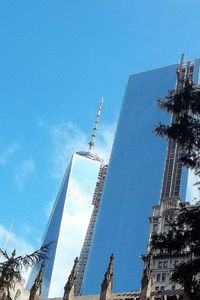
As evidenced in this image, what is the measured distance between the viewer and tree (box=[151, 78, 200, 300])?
27.0 m

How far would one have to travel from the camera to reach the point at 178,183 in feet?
509

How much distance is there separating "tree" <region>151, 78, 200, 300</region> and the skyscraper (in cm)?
11544

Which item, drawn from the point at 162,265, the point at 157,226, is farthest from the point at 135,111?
the point at 162,265

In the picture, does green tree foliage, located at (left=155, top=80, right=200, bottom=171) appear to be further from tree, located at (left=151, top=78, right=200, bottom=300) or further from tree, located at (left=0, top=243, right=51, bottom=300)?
tree, located at (left=0, top=243, right=51, bottom=300)

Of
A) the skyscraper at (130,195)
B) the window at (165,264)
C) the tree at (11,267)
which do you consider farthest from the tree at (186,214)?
the skyscraper at (130,195)

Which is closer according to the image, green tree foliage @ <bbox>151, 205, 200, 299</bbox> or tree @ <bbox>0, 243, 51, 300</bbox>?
tree @ <bbox>0, 243, 51, 300</bbox>

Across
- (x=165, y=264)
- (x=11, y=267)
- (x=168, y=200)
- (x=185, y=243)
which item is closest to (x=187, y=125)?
(x=185, y=243)

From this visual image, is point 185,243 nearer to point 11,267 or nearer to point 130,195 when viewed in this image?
point 11,267

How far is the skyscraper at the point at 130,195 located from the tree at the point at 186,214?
115436 millimetres

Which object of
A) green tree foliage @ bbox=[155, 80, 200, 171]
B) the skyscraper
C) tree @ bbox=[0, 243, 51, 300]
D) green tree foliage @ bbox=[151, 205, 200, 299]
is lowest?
tree @ bbox=[0, 243, 51, 300]

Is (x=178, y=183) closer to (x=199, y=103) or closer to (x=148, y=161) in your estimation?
(x=148, y=161)

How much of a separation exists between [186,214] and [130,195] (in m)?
147

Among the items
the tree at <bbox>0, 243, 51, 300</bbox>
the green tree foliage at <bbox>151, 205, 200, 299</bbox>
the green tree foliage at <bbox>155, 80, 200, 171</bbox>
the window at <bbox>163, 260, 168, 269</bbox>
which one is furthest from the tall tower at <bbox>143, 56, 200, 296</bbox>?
the tree at <bbox>0, 243, 51, 300</bbox>

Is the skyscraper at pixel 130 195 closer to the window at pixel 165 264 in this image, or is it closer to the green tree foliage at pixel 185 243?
the window at pixel 165 264
